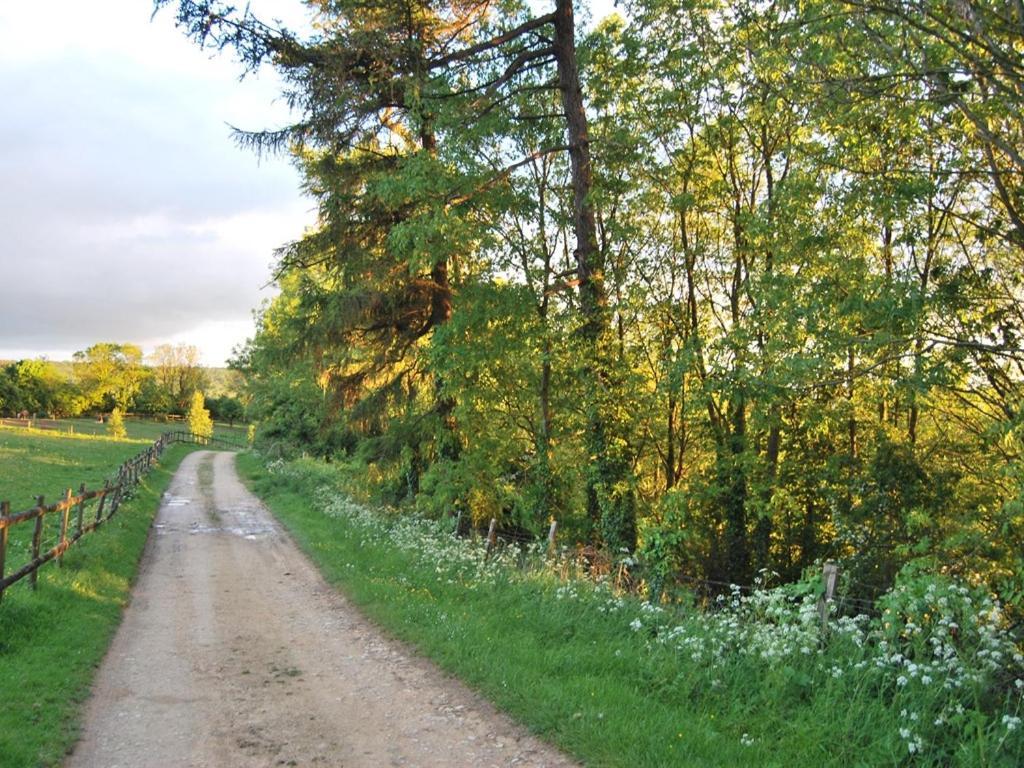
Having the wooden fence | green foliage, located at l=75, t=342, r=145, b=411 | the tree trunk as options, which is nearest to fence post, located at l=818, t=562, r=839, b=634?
the tree trunk

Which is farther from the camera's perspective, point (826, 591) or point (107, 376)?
point (107, 376)

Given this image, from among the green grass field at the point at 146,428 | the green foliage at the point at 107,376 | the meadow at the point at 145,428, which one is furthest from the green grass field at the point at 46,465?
the green foliage at the point at 107,376

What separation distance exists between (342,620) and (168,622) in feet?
7.64

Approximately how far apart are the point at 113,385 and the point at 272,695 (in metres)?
104

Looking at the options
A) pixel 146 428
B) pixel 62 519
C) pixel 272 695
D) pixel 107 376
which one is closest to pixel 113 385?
pixel 107 376

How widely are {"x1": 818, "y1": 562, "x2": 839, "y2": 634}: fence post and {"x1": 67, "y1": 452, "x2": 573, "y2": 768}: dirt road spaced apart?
2992 mm

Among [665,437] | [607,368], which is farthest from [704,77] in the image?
[665,437]

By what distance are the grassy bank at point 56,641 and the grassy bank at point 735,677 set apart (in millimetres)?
3502

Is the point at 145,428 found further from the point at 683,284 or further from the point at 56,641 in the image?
the point at 56,641

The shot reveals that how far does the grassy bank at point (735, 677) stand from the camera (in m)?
5.14

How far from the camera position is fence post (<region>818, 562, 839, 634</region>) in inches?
263

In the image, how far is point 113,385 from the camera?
3765 inches

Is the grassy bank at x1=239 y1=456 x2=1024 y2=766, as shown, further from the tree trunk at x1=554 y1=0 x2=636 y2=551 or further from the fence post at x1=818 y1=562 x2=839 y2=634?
the tree trunk at x1=554 y1=0 x2=636 y2=551

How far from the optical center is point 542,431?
52.2 ft
